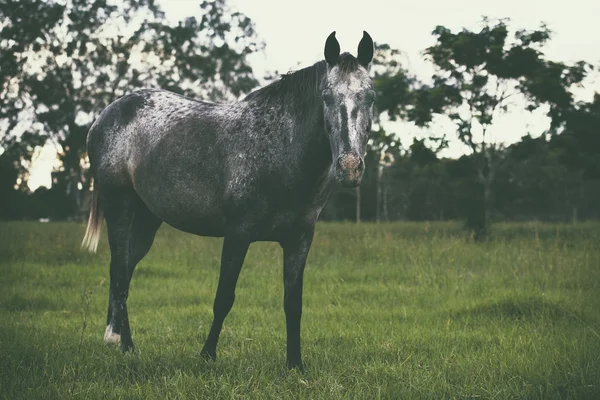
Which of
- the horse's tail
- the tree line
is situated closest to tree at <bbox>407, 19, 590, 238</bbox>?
the tree line

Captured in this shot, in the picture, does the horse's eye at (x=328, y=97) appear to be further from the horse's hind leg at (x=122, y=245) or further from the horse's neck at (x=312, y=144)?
the horse's hind leg at (x=122, y=245)

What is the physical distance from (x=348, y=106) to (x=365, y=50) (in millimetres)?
564

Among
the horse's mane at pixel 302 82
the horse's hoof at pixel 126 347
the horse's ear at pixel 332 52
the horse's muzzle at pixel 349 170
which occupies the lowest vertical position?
the horse's hoof at pixel 126 347

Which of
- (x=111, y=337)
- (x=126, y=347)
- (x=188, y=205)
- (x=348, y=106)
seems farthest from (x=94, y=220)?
(x=348, y=106)

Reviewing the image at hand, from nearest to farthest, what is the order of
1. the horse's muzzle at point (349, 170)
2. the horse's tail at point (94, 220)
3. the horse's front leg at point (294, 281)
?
the horse's muzzle at point (349, 170) < the horse's front leg at point (294, 281) < the horse's tail at point (94, 220)

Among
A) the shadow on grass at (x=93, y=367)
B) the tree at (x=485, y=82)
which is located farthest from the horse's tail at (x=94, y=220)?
the tree at (x=485, y=82)

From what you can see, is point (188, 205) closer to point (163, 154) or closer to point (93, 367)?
point (163, 154)

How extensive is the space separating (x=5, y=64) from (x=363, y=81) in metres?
31.3

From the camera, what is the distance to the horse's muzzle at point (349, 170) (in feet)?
10.9

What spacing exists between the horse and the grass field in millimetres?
536

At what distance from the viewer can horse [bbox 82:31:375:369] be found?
12.2 feet

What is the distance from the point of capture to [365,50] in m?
3.89

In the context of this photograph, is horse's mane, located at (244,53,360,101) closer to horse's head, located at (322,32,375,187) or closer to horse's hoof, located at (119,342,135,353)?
horse's head, located at (322,32,375,187)

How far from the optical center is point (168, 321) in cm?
646
